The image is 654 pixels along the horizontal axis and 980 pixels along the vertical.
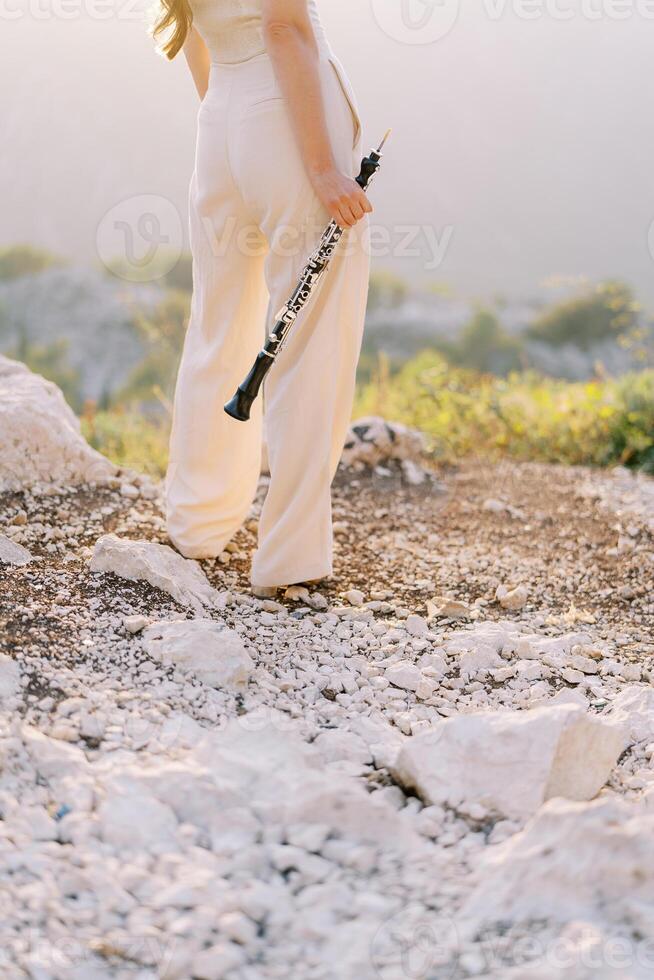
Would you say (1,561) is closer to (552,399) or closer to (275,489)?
(275,489)

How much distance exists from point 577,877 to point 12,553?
1.77 meters

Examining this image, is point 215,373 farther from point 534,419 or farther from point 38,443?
point 534,419

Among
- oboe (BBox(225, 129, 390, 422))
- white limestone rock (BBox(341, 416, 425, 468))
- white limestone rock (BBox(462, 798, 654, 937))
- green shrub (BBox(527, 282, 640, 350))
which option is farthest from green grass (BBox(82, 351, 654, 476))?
green shrub (BBox(527, 282, 640, 350))

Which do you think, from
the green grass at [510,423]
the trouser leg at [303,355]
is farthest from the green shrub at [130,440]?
the trouser leg at [303,355]

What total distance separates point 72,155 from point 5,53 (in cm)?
274

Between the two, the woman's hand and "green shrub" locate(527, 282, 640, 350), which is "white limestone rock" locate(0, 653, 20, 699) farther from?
"green shrub" locate(527, 282, 640, 350)

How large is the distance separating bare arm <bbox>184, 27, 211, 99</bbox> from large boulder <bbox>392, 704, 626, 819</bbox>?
1951mm

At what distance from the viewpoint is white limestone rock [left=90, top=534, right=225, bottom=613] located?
8.23 ft

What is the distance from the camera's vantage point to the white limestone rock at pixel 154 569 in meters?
2.51

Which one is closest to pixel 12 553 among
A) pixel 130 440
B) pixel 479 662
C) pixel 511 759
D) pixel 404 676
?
pixel 404 676

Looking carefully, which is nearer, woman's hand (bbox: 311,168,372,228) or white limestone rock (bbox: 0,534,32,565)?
woman's hand (bbox: 311,168,372,228)

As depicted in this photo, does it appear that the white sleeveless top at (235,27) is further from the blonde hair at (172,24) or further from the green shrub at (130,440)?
the green shrub at (130,440)

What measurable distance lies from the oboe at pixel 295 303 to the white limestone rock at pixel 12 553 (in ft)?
2.29

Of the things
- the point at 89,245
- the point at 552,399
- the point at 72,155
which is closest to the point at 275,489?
the point at 552,399
